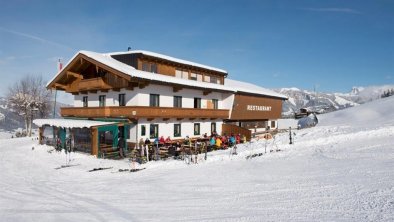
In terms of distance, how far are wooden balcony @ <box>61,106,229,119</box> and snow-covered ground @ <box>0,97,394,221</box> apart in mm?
6000

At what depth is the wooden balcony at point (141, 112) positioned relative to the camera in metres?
27.4

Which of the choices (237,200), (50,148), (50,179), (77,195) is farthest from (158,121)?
(237,200)

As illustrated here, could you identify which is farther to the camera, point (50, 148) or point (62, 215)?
point (50, 148)

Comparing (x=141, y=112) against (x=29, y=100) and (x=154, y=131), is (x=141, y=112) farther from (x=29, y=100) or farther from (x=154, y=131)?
(x=29, y=100)

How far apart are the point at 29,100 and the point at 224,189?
1959 inches

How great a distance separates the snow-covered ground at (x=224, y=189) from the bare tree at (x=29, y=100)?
111ft

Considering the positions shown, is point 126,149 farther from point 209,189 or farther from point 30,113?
point 30,113

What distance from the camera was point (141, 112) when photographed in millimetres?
27266

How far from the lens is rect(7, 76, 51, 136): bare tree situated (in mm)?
52688

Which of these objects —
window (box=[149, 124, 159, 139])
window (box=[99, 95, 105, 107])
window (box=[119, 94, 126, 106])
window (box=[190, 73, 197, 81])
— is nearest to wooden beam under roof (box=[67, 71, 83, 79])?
window (box=[99, 95, 105, 107])

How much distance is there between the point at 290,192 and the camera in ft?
35.8

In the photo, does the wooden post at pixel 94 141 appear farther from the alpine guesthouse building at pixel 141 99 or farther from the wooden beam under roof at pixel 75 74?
the wooden beam under roof at pixel 75 74

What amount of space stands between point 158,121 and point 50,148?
10747 millimetres

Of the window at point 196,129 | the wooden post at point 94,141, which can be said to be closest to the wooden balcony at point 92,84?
the wooden post at point 94,141
